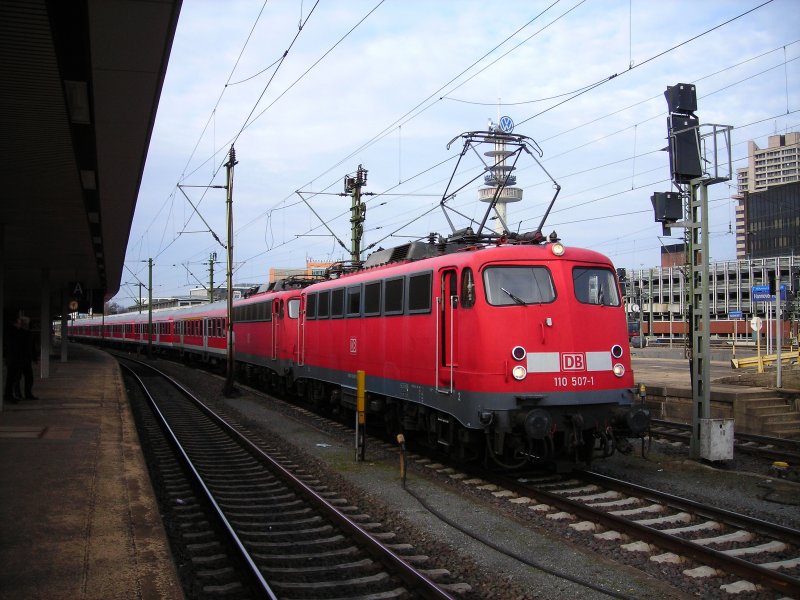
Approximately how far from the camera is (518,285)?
8.88 meters

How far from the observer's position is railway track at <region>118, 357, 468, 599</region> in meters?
5.59

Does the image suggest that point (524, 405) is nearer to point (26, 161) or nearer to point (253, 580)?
point (253, 580)

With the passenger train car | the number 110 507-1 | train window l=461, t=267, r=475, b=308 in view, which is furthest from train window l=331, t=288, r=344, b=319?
the number 110 507-1

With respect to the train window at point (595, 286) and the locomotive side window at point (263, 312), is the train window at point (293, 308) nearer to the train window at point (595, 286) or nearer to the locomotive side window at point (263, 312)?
the locomotive side window at point (263, 312)

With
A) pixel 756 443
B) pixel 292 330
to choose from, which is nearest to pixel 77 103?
pixel 292 330

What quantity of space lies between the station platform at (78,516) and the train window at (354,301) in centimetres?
439

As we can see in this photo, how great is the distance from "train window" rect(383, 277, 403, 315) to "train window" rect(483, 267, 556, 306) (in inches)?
93.8

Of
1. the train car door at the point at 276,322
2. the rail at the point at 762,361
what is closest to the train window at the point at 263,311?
the train car door at the point at 276,322

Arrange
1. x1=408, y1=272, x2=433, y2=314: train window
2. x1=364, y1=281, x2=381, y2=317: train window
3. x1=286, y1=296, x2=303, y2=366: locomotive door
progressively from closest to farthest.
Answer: x1=408, y1=272, x2=433, y2=314: train window, x1=364, y1=281, x2=381, y2=317: train window, x1=286, y1=296, x2=303, y2=366: locomotive door

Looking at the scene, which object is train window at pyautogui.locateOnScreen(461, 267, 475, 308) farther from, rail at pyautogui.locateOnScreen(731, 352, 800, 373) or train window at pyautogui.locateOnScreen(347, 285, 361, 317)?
rail at pyautogui.locateOnScreen(731, 352, 800, 373)

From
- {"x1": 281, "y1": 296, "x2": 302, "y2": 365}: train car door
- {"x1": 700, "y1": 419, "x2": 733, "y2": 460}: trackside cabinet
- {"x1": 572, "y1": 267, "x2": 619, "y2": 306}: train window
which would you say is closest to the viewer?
{"x1": 572, "y1": 267, "x2": 619, "y2": 306}: train window

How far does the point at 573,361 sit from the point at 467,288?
1621 millimetres

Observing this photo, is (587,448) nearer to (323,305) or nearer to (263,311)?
(323,305)

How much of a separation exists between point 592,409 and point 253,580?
4.92 m
